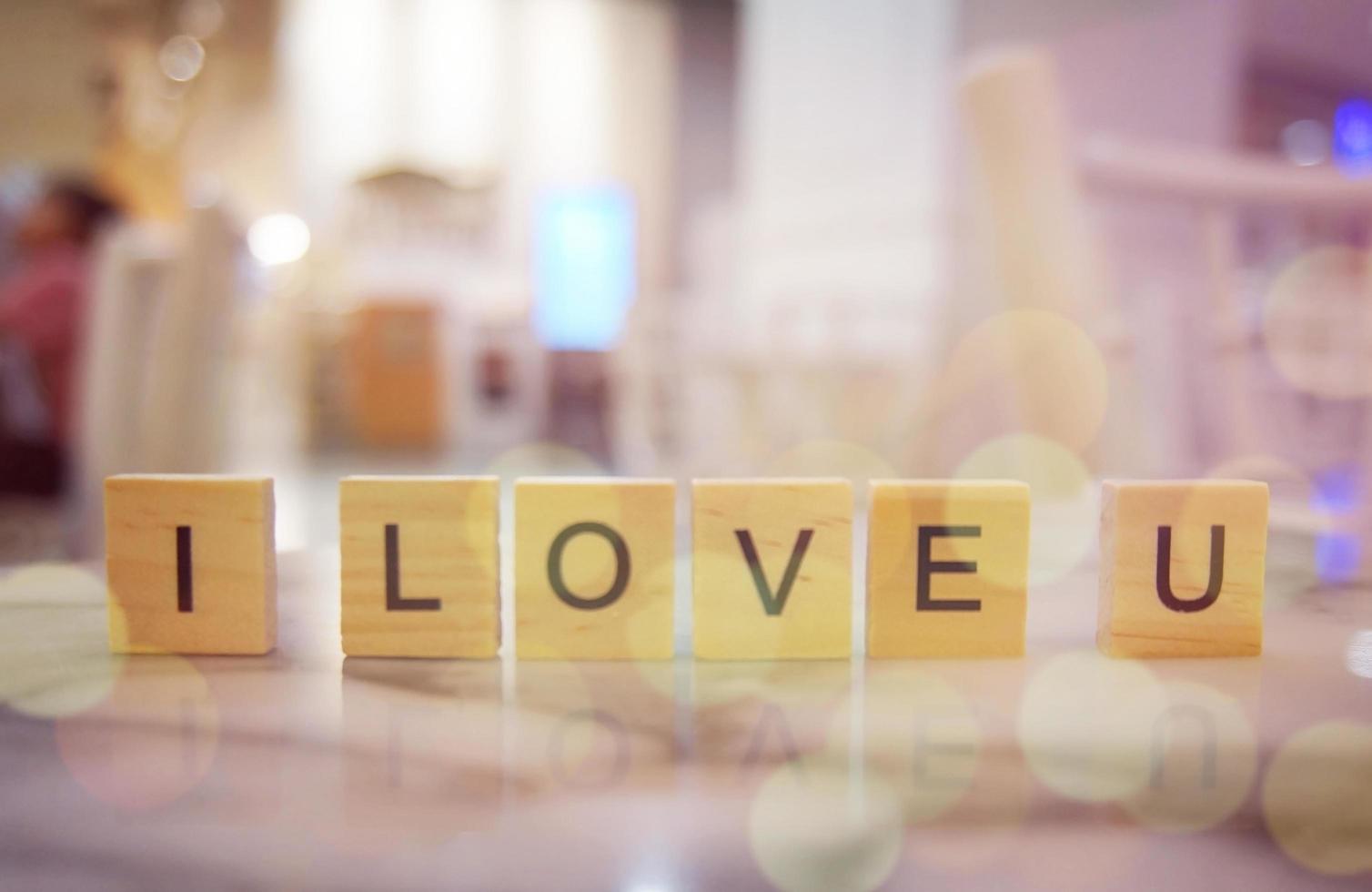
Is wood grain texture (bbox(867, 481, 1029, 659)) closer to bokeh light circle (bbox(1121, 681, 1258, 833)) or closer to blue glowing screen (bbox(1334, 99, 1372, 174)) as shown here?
bokeh light circle (bbox(1121, 681, 1258, 833))

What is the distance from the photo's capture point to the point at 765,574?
0.47m

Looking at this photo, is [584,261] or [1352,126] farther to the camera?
[584,261]

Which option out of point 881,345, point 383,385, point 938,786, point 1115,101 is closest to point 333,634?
point 938,786

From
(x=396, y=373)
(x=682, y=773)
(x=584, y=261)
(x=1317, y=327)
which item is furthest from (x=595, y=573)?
(x=584, y=261)

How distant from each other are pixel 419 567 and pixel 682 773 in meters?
0.20

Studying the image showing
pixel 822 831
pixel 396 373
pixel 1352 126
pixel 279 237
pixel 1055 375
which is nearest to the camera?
pixel 822 831

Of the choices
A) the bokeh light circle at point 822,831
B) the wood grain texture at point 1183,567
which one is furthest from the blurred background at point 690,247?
the bokeh light circle at point 822,831

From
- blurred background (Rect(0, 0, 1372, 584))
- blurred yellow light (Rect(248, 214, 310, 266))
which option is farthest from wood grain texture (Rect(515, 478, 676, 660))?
blurred yellow light (Rect(248, 214, 310, 266))

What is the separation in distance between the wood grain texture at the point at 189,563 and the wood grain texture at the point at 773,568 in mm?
232

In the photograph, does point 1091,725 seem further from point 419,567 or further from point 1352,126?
point 1352,126

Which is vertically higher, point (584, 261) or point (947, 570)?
point (584, 261)

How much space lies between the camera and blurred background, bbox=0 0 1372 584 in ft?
3.65

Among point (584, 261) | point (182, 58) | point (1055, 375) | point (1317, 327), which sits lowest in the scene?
point (1055, 375)

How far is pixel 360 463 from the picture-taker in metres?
4.23
